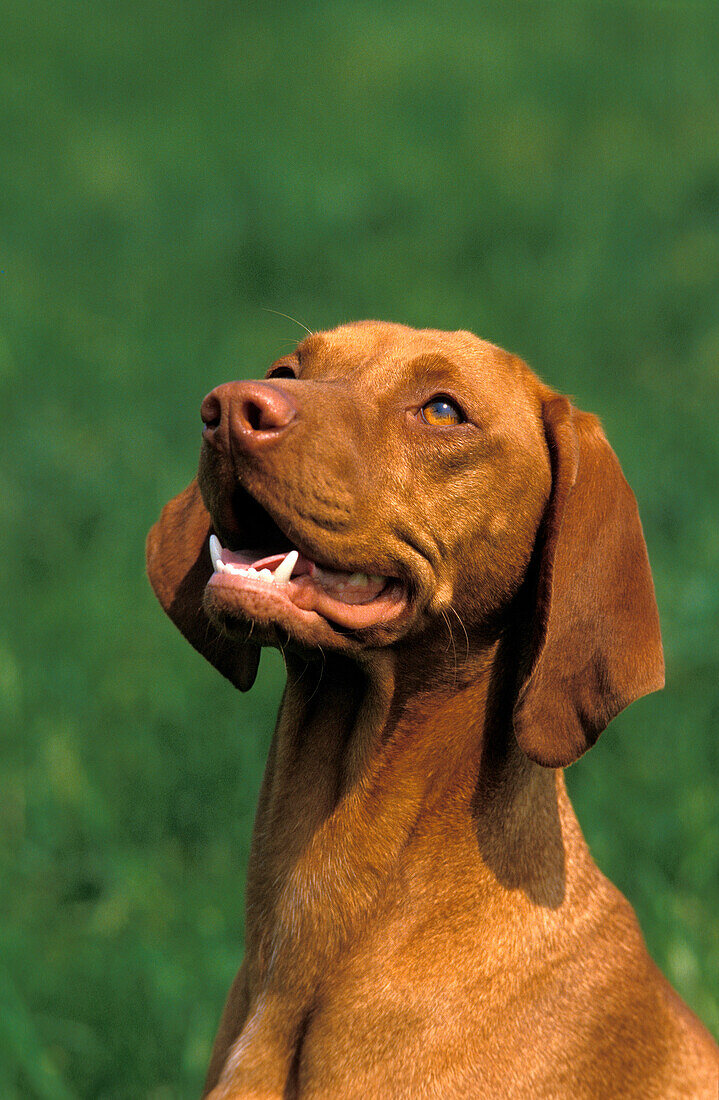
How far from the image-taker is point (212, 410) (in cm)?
307

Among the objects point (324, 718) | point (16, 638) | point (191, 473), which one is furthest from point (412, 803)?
point (191, 473)

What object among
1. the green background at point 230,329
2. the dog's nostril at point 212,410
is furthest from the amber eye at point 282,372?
the green background at point 230,329

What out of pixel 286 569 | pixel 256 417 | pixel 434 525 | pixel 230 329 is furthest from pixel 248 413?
pixel 230 329

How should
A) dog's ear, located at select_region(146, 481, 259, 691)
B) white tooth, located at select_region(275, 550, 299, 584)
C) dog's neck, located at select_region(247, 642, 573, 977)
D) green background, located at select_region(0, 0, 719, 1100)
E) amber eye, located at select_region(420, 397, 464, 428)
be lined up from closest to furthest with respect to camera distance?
white tooth, located at select_region(275, 550, 299, 584) → dog's neck, located at select_region(247, 642, 573, 977) → amber eye, located at select_region(420, 397, 464, 428) → dog's ear, located at select_region(146, 481, 259, 691) → green background, located at select_region(0, 0, 719, 1100)

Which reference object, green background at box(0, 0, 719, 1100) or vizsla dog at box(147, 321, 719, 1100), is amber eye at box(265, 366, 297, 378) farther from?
green background at box(0, 0, 719, 1100)

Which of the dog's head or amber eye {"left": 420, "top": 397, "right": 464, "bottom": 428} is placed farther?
amber eye {"left": 420, "top": 397, "right": 464, "bottom": 428}

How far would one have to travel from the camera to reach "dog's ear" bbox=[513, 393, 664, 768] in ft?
10.6

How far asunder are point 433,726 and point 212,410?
0.92 m

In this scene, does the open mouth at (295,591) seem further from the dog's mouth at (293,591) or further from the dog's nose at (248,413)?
the dog's nose at (248,413)

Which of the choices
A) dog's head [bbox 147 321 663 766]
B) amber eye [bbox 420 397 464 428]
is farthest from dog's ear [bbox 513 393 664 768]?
amber eye [bbox 420 397 464 428]

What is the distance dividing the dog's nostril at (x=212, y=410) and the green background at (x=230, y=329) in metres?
2.30

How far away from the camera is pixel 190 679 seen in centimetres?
633

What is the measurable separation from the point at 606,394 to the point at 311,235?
9.74 feet

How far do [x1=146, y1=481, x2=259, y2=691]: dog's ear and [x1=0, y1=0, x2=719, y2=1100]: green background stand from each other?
4.69 ft
